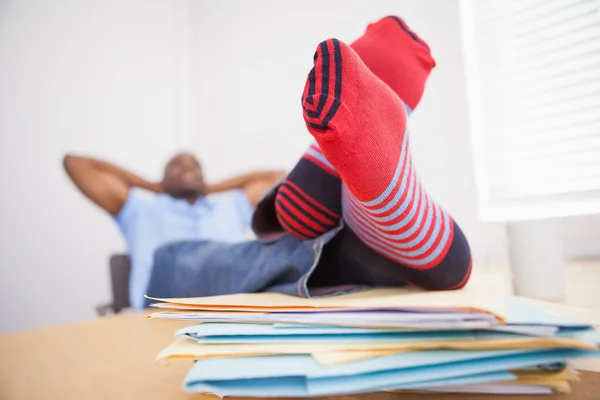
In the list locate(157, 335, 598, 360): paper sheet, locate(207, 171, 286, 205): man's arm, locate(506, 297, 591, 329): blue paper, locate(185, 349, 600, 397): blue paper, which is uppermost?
locate(207, 171, 286, 205): man's arm

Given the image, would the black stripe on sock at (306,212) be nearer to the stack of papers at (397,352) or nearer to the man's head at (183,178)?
the stack of papers at (397,352)

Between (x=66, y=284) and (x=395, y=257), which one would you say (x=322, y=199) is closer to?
(x=395, y=257)

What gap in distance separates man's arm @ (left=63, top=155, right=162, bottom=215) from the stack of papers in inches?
→ 53.7

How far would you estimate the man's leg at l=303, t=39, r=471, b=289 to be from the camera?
0.28m

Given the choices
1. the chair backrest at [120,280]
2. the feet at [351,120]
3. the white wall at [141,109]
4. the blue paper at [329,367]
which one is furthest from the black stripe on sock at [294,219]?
the white wall at [141,109]

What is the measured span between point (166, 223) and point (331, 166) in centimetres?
Result: 119

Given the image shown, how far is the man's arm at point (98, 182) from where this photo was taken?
57.4 inches

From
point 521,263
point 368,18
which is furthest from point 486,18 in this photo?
point 521,263

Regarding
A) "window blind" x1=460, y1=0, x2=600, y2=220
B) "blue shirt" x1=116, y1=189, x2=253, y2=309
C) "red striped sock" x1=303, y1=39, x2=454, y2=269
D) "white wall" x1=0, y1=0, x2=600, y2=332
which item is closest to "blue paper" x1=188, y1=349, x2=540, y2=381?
"red striped sock" x1=303, y1=39, x2=454, y2=269

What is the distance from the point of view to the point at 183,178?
1670mm

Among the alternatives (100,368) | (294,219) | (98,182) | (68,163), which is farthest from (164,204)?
(100,368)

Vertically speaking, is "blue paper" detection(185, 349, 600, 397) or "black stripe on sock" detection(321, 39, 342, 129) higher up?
"black stripe on sock" detection(321, 39, 342, 129)

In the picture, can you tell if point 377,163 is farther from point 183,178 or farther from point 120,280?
point 183,178

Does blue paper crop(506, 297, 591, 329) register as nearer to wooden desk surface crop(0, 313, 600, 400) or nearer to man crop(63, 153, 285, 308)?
wooden desk surface crop(0, 313, 600, 400)
